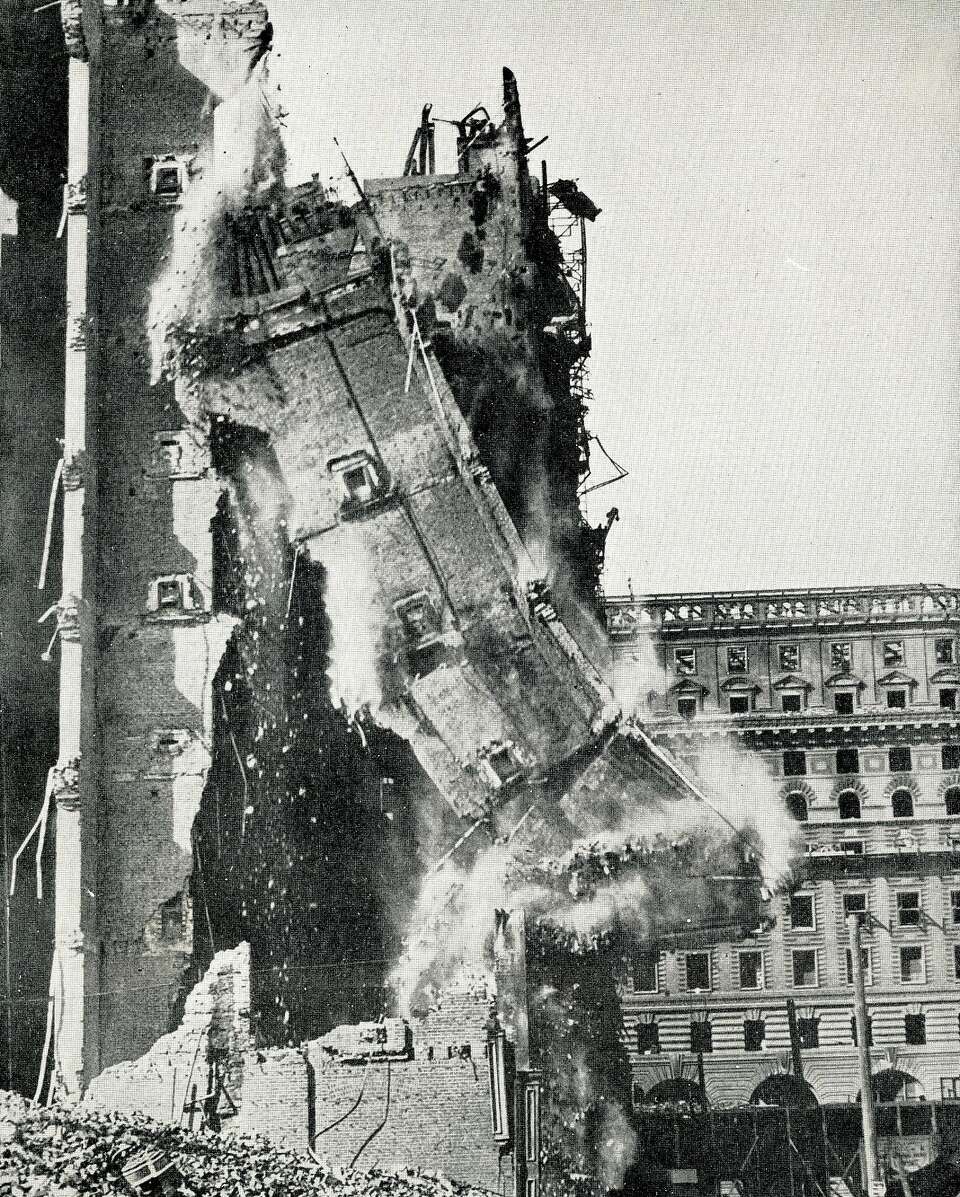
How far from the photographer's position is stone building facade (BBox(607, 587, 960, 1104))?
1566 centimetres

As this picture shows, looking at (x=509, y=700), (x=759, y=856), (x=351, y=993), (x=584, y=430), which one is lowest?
(x=351, y=993)

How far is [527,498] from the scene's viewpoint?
1566cm

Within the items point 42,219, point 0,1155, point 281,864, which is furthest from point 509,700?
point 42,219

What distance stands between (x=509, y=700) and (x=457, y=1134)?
4.41m

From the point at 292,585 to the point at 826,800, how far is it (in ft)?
22.4

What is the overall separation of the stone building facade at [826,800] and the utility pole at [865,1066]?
0.11 m

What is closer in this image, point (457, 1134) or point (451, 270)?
point (457, 1134)

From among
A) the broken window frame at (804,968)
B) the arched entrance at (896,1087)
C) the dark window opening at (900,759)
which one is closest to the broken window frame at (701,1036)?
the broken window frame at (804,968)

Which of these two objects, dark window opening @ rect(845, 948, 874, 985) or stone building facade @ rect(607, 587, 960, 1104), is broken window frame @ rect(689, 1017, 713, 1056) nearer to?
stone building facade @ rect(607, 587, 960, 1104)

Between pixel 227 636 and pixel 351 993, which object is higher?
Answer: pixel 227 636

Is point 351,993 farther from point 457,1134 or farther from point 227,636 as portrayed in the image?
point 227,636

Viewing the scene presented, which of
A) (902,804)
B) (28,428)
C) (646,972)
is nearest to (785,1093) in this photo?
(646,972)

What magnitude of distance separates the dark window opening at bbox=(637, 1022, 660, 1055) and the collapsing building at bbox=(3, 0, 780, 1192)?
82.6 inches

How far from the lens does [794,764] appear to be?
16.5 meters
